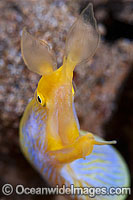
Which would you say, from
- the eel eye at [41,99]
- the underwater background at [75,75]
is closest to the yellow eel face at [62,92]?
the eel eye at [41,99]

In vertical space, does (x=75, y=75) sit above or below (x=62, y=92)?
below

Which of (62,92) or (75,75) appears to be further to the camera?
(75,75)

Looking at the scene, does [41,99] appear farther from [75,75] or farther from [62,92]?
[75,75]

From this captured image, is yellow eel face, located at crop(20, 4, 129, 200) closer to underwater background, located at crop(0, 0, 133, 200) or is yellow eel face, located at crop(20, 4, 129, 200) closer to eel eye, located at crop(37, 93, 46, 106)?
eel eye, located at crop(37, 93, 46, 106)

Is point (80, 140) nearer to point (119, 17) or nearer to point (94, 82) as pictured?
point (94, 82)

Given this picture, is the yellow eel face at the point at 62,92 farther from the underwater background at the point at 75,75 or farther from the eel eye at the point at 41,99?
the underwater background at the point at 75,75

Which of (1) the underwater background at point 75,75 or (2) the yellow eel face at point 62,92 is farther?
(1) the underwater background at point 75,75

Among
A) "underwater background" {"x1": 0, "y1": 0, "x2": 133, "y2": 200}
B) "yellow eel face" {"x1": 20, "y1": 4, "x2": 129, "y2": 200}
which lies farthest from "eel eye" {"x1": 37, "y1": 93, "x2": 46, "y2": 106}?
"underwater background" {"x1": 0, "y1": 0, "x2": 133, "y2": 200}

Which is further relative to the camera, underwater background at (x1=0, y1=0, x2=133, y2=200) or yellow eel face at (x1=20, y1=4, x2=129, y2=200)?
underwater background at (x1=0, y1=0, x2=133, y2=200)

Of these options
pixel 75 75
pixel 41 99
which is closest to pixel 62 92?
pixel 41 99
